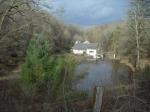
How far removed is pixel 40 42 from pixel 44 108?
444 inches

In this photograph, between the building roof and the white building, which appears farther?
the building roof

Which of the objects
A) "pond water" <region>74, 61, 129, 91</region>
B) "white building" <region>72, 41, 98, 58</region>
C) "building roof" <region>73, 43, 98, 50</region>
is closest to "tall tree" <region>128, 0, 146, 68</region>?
"pond water" <region>74, 61, 129, 91</region>

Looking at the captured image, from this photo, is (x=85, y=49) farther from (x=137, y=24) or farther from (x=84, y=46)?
(x=137, y=24)

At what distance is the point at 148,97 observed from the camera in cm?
1197

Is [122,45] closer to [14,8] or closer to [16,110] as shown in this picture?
[14,8]

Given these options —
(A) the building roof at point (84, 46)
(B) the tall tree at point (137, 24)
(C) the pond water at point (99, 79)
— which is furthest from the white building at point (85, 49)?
(C) the pond water at point (99, 79)

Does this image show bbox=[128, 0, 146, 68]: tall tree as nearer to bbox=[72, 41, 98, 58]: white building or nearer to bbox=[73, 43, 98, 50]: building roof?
bbox=[72, 41, 98, 58]: white building

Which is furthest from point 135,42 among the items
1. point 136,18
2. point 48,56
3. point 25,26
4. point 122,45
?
point 25,26

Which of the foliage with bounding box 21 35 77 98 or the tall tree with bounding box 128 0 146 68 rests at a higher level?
the tall tree with bounding box 128 0 146 68

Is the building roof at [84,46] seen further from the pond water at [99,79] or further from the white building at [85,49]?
the pond water at [99,79]

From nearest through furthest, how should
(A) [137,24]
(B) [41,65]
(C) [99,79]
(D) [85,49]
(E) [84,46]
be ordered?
(C) [99,79] → (B) [41,65] → (A) [137,24] → (D) [85,49] → (E) [84,46]

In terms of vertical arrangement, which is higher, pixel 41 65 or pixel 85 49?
pixel 85 49

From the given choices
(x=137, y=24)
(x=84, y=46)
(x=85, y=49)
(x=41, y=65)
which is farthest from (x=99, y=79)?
(x=84, y=46)

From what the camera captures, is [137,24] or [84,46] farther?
[84,46]
